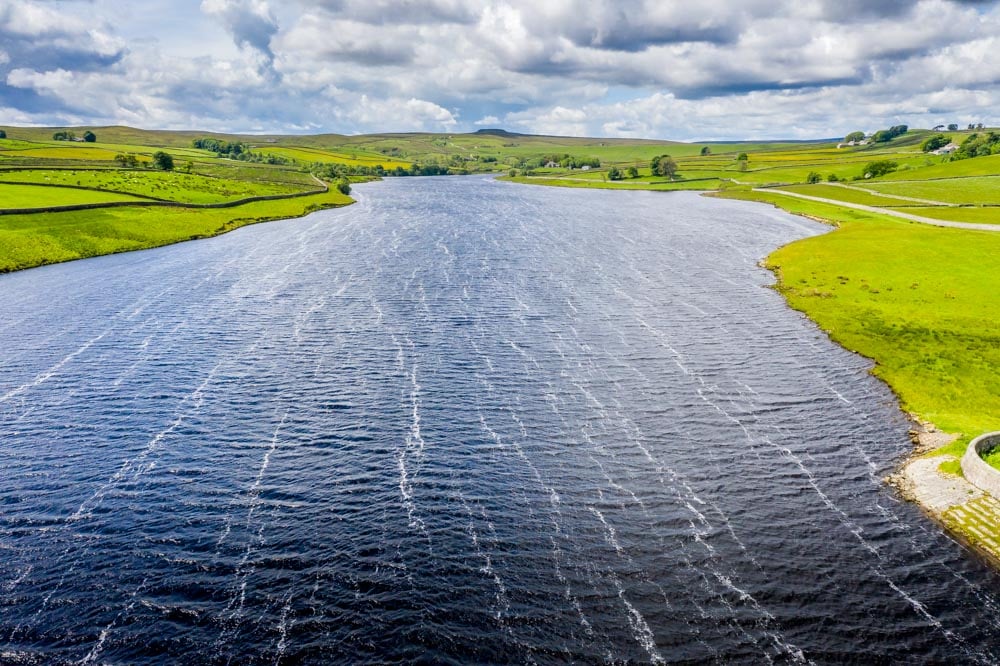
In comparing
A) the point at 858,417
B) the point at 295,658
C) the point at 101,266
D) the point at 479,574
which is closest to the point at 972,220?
the point at 858,417

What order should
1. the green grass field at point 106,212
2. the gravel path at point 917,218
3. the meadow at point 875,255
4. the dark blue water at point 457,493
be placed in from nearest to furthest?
1. the dark blue water at point 457,493
2. the meadow at point 875,255
3. the green grass field at point 106,212
4. the gravel path at point 917,218

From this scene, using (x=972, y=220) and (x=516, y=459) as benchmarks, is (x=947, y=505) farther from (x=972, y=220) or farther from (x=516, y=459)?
(x=972, y=220)

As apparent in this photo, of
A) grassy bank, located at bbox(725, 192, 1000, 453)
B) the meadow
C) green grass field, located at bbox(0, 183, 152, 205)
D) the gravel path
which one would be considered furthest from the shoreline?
green grass field, located at bbox(0, 183, 152, 205)

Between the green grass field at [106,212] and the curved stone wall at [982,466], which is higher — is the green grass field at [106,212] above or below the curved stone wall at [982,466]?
above

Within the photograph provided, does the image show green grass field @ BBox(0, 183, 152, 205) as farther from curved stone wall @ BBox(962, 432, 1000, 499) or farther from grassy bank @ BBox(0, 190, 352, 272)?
curved stone wall @ BBox(962, 432, 1000, 499)

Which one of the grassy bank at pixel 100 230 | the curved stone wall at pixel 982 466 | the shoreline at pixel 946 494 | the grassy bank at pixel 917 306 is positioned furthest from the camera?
the grassy bank at pixel 100 230

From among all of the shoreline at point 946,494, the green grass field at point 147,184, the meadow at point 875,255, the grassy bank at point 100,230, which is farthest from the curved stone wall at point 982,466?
the green grass field at point 147,184

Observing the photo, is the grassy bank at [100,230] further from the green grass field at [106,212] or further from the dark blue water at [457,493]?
the dark blue water at [457,493]
